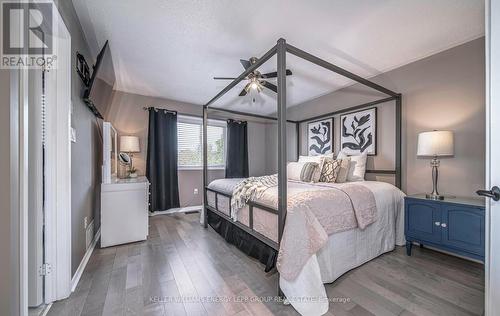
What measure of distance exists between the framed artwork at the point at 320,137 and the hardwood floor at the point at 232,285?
199 centimetres

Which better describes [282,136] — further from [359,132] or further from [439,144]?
[359,132]

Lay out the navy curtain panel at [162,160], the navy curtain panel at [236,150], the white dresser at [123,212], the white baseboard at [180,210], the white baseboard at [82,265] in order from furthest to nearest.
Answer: the navy curtain panel at [236,150], the white baseboard at [180,210], the navy curtain panel at [162,160], the white dresser at [123,212], the white baseboard at [82,265]

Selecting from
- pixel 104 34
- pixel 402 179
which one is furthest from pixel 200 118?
pixel 402 179

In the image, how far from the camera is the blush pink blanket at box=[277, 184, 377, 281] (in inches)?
60.3

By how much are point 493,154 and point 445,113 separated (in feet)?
6.06

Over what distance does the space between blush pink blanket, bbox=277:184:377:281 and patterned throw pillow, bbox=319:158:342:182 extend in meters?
0.51

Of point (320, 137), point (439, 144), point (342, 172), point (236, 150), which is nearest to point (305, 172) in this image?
point (342, 172)

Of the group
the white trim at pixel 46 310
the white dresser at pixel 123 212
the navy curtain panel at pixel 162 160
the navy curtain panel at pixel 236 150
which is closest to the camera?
the white trim at pixel 46 310

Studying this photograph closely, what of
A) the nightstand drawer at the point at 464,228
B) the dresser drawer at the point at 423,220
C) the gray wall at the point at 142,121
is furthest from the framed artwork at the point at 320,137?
the gray wall at the point at 142,121

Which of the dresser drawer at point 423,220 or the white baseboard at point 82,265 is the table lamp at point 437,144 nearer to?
the dresser drawer at point 423,220

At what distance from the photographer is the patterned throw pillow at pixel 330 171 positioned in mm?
2719

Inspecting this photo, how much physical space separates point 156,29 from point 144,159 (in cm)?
266

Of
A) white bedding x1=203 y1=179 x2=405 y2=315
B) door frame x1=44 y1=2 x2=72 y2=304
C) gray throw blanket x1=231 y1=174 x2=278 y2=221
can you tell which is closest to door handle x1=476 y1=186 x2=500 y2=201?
white bedding x1=203 y1=179 x2=405 y2=315

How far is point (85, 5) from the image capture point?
1.75 metres
